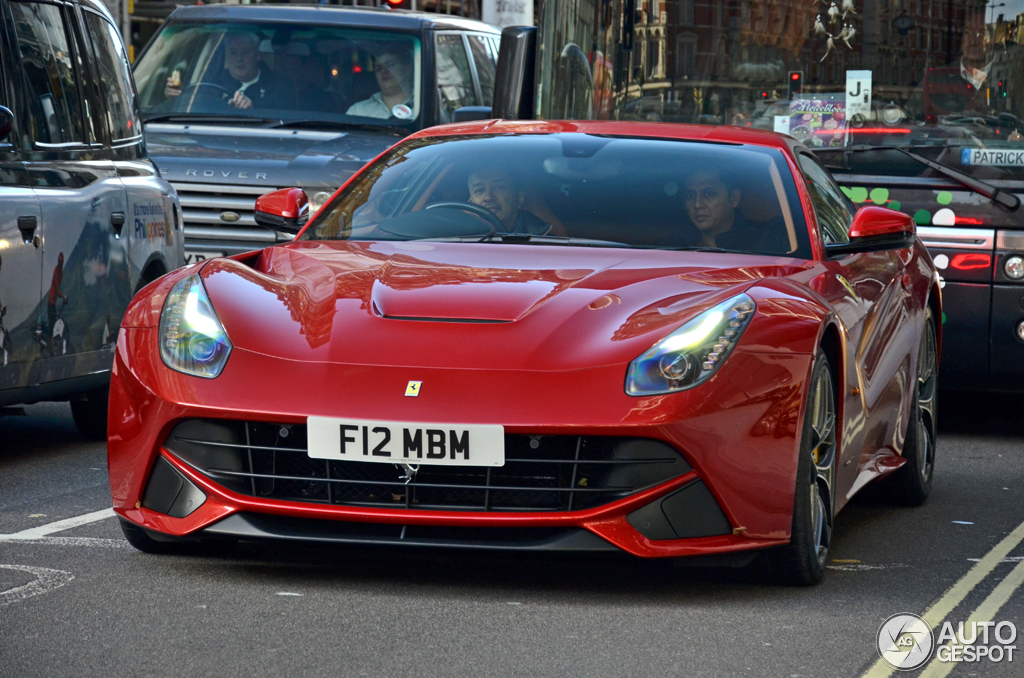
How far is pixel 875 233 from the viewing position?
236 inches

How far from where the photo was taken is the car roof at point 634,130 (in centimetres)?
650

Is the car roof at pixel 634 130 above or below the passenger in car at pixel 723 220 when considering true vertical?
above

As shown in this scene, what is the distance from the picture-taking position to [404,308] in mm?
5031

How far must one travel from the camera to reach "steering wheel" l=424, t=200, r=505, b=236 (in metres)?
5.99

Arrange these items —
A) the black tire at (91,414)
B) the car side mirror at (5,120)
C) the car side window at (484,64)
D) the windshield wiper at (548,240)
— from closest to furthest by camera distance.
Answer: the windshield wiper at (548,240) < the car side mirror at (5,120) < the black tire at (91,414) < the car side window at (484,64)

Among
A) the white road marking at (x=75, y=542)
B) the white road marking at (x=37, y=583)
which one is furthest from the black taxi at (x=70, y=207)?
the white road marking at (x=37, y=583)

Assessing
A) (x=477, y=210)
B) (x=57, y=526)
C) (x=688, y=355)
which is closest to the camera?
(x=688, y=355)

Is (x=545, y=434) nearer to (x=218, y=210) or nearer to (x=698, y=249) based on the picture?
(x=698, y=249)

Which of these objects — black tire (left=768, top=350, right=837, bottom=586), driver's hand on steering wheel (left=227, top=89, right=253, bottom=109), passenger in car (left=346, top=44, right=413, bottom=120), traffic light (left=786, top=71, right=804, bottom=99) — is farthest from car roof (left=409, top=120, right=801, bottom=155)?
driver's hand on steering wheel (left=227, top=89, right=253, bottom=109)

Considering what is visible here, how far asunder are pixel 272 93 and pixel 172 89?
70 cm

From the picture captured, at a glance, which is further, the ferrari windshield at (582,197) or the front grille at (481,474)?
the ferrari windshield at (582,197)

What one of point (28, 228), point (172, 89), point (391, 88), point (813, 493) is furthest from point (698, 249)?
point (172, 89)

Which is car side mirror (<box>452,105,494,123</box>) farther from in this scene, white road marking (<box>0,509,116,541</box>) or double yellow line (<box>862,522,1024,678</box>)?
double yellow line (<box>862,522,1024,678</box>)

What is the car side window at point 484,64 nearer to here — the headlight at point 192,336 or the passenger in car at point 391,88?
the passenger in car at point 391,88
